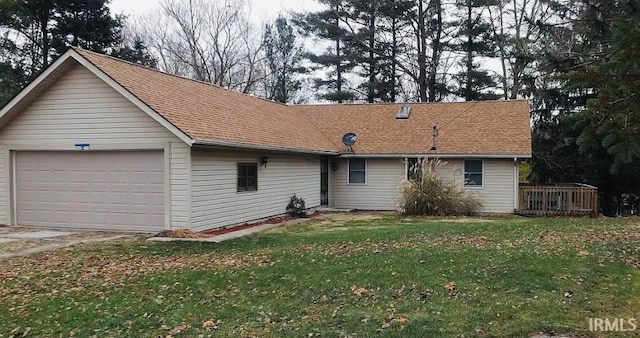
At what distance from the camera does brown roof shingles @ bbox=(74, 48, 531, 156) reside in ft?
42.5

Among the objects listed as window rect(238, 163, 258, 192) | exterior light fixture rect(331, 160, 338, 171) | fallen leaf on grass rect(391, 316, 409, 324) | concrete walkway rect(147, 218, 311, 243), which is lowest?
concrete walkway rect(147, 218, 311, 243)

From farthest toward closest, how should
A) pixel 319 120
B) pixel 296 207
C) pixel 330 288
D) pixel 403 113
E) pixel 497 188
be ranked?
1. pixel 319 120
2. pixel 403 113
3. pixel 497 188
4. pixel 296 207
5. pixel 330 288

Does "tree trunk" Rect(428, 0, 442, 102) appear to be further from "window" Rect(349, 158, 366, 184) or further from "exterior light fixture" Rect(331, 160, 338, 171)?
"exterior light fixture" Rect(331, 160, 338, 171)

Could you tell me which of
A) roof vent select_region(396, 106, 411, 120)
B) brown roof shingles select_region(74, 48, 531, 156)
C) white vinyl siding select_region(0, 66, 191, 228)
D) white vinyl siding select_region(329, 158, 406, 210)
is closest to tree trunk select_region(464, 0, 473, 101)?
brown roof shingles select_region(74, 48, 531, 156)

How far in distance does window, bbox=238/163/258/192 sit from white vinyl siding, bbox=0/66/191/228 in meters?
2.35

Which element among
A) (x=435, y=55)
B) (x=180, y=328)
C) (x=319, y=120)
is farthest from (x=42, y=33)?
(x=180, y=328)

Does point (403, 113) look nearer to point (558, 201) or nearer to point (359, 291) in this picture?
point (558, 201)

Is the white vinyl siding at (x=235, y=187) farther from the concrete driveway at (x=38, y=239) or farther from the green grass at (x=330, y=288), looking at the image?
the green grass at (x=330, y=288)

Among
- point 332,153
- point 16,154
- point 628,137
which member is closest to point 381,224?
point 332,153

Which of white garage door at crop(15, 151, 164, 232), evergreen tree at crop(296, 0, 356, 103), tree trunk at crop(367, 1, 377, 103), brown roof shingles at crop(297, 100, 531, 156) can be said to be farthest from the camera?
evergreen tree at crop(296, 0, 356, 103)

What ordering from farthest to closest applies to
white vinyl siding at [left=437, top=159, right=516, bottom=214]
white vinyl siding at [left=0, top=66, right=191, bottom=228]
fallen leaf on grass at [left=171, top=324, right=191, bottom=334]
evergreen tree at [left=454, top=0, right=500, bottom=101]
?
evergreen tree at [left=454, top=0, right=500, bottom=101] < white vinyl siding at [left=437, top=159, right=516, bottom=214] < white vinyl siding at [left=0, top=66, right=191, bottom=228] < fallen leaf on grass at [left=171, top=324, right=191, bottom=334]

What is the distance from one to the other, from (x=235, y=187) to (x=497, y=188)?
30.5 ft

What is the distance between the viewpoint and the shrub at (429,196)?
16.7m

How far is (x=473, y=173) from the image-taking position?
18.4 metres
